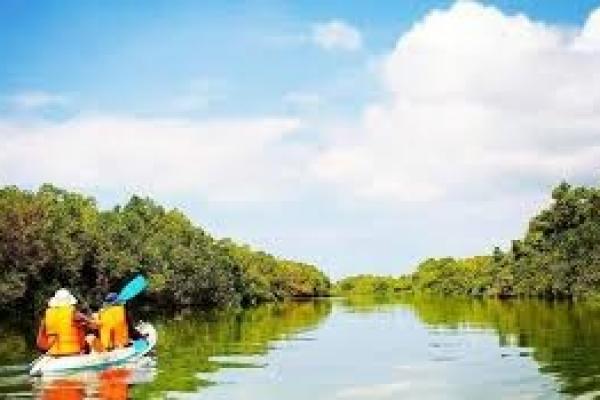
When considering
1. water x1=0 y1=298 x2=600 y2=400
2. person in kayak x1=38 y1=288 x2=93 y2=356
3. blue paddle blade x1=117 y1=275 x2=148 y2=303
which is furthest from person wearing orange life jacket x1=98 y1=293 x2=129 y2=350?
person in kayak x1=38 y1=288 x2=93 y2=356

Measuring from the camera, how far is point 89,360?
23172 millimetres

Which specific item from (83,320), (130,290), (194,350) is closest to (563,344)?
(194,350)

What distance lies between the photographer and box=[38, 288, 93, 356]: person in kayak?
75.3 ft

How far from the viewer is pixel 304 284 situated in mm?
180375

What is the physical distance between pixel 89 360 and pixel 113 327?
6.04 feet

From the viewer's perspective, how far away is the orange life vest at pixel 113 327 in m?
24.7

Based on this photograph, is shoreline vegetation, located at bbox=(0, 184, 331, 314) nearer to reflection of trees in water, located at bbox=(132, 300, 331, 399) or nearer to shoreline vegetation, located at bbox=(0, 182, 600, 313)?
shoreline vegetation, located at bbox=(0, 182, 600, 313)

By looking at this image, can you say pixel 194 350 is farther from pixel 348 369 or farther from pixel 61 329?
pixel 61 329

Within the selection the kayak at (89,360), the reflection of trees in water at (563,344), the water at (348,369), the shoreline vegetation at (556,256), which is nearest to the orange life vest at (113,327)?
the kayak at (89,360)

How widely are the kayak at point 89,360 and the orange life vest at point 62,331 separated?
0.22 meters

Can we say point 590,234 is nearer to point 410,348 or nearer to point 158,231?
point 158,231

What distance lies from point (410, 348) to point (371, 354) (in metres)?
2.51

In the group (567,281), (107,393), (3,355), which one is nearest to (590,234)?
(567,281)

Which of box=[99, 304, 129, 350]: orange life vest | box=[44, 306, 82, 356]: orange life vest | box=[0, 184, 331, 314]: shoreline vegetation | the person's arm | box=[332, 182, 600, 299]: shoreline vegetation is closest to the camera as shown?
box=[44, 306, 82, 356]: orange life vest
